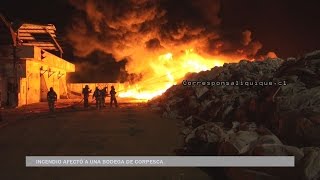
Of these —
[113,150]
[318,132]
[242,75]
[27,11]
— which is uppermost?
[27,11]

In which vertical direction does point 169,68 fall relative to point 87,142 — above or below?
above

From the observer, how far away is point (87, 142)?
1030 centimetres

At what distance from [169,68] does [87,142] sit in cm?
2606

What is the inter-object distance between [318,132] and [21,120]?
12316 mm

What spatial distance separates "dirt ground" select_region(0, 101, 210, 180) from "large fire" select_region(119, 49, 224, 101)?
17730 mm

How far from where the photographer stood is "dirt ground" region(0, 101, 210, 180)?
7.11 meters

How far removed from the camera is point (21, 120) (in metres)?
15.7

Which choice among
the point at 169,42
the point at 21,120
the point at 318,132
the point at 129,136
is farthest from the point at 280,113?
the point at 169,42

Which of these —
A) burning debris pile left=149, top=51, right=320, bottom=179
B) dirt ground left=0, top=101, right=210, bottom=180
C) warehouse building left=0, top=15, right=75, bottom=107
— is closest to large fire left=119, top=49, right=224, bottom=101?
warehouse building left=0, top=15, right=75, bottom=107

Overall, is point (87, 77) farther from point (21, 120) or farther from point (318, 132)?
point (318, 132)

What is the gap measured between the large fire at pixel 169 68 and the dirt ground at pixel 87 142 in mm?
17730
